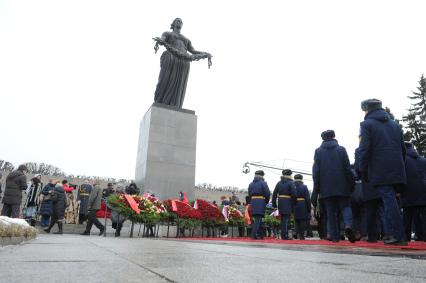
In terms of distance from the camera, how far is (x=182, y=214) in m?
10.9

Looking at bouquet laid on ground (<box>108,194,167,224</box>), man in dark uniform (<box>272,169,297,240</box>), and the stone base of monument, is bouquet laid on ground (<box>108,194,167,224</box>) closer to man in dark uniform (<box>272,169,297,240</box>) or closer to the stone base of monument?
man in dark uniform (<box>272,169,297,240</box>)

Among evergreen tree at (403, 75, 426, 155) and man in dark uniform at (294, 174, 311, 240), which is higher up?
evergreen tree at (403, 75, 426, 155)

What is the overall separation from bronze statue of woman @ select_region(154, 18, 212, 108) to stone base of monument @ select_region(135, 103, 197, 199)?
0.85 m

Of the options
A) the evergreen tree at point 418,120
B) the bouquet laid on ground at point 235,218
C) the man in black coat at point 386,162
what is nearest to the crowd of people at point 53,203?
the bouquet laid on ground at point 235,218

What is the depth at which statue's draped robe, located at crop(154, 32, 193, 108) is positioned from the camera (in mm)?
17516

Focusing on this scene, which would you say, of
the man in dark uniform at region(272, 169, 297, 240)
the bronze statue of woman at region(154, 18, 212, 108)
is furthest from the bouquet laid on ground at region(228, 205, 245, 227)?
the bronze statue of woman at region(154, 18, 212, 108)

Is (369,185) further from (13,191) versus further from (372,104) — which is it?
(13,191)

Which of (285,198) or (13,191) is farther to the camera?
(13,191)

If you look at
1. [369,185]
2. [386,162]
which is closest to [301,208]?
[369,185]

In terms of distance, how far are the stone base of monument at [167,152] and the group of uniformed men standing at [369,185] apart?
6.20 m

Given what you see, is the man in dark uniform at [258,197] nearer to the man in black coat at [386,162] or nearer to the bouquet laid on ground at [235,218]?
the bouquet laid on ground at [235,218]

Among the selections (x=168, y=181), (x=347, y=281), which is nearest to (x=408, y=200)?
(x=347, y=281)

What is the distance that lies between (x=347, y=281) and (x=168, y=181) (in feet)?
46.9

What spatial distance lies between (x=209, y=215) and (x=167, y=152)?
5105mm
